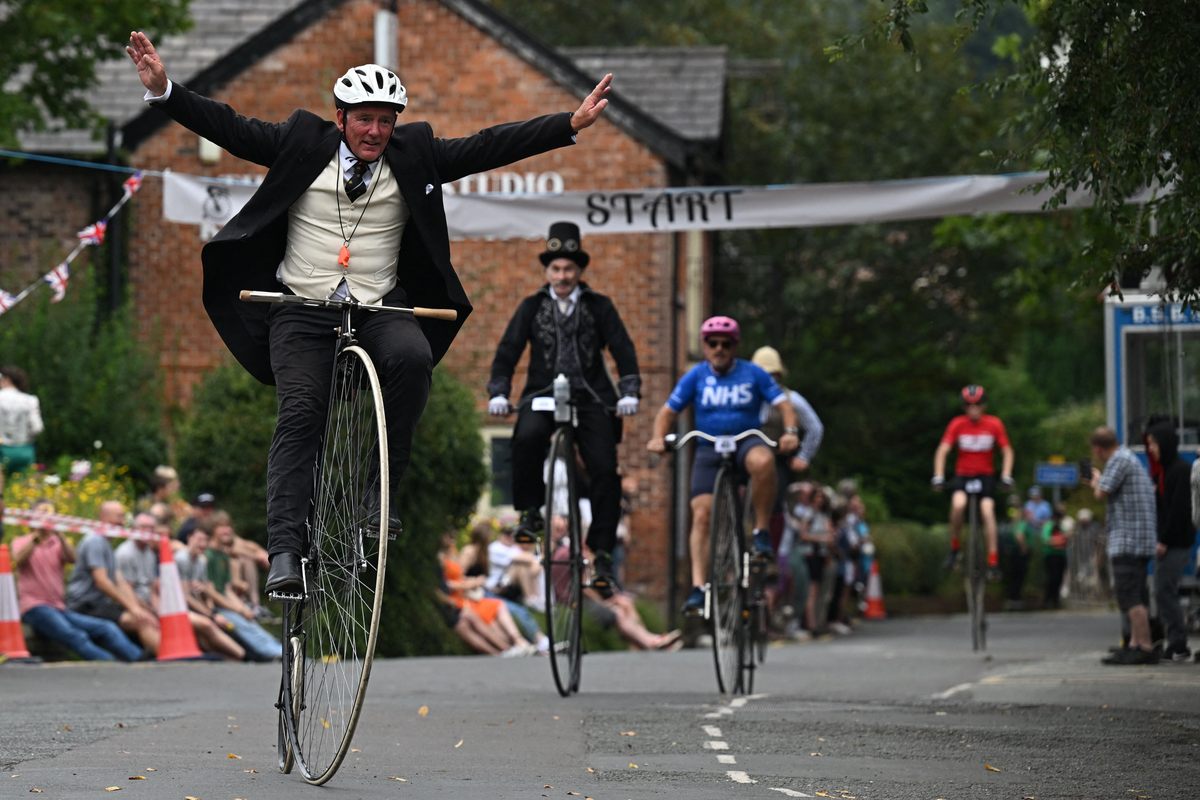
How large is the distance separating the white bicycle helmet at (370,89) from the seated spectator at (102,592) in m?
9.74

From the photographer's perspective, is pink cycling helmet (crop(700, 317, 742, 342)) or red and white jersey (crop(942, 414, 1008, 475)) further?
red and white jersey (crop(942, 414, 1008, 475))

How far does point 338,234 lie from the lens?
7949 mm

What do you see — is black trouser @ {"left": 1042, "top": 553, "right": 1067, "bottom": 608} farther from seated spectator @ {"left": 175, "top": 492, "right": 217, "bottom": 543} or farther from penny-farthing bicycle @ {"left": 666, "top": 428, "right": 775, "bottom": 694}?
penny-farthing bicycle @ {"left": 666, "top": 428, "right": 775, "bottom": 694}

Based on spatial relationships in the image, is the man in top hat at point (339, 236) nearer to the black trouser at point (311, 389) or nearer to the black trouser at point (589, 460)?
the black trouser at point (311, 389)

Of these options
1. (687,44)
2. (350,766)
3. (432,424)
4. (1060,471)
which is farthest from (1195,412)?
(687,44)

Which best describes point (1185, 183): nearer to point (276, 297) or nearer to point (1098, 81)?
point (1098, 81)

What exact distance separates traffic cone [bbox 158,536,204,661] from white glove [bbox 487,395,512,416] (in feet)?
19.0

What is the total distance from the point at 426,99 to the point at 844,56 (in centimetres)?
2022

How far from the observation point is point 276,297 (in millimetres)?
7598

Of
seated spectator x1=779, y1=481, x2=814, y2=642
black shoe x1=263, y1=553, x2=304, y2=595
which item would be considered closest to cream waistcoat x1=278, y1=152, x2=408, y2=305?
black shoe x1=263, y1=553, x2=304, y2=595

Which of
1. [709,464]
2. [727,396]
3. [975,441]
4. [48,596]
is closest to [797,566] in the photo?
[975,441]

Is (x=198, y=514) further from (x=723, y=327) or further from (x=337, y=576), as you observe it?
(x=337, y=576)

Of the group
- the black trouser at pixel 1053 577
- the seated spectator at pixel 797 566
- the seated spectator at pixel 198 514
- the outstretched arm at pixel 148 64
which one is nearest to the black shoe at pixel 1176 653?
the seated spectator at pixel 198 514

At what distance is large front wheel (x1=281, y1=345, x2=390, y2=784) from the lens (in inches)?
288
